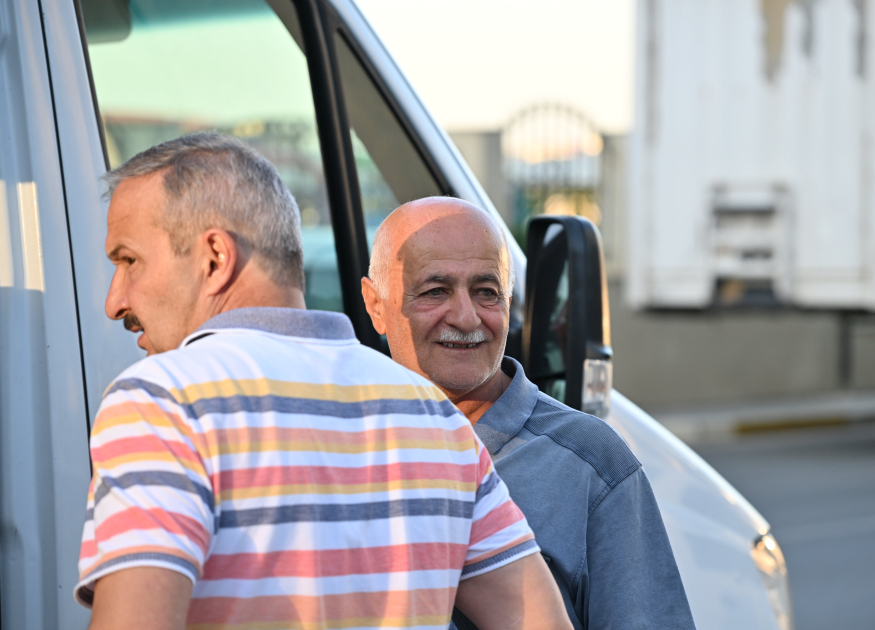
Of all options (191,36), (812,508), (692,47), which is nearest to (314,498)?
(191,36)

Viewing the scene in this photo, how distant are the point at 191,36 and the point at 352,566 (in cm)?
162

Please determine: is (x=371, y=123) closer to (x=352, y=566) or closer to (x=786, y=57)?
(x=352, y=566)

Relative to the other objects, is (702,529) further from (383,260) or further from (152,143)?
(152,143)

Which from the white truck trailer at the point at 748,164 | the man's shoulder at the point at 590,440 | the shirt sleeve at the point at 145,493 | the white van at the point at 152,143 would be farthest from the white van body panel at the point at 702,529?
the white truck trailer at the point at 748,164

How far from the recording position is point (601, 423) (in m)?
1.62

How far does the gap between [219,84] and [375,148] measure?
459 mm

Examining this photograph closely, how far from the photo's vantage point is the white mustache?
5.36 ft

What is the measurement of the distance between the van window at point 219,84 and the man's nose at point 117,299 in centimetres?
88

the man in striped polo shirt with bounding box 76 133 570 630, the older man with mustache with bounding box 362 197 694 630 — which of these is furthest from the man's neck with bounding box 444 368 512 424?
the man in striped polo shirt with bounding box 76 133 570 630

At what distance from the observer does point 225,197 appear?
1.11 m

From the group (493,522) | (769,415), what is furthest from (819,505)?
(493,522)

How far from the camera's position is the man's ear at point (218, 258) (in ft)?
3.59

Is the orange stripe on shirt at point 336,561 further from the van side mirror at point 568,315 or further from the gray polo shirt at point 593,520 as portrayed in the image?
the van side mirror at point 568,315

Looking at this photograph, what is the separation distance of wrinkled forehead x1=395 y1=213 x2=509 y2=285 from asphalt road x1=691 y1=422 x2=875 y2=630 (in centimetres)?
404
